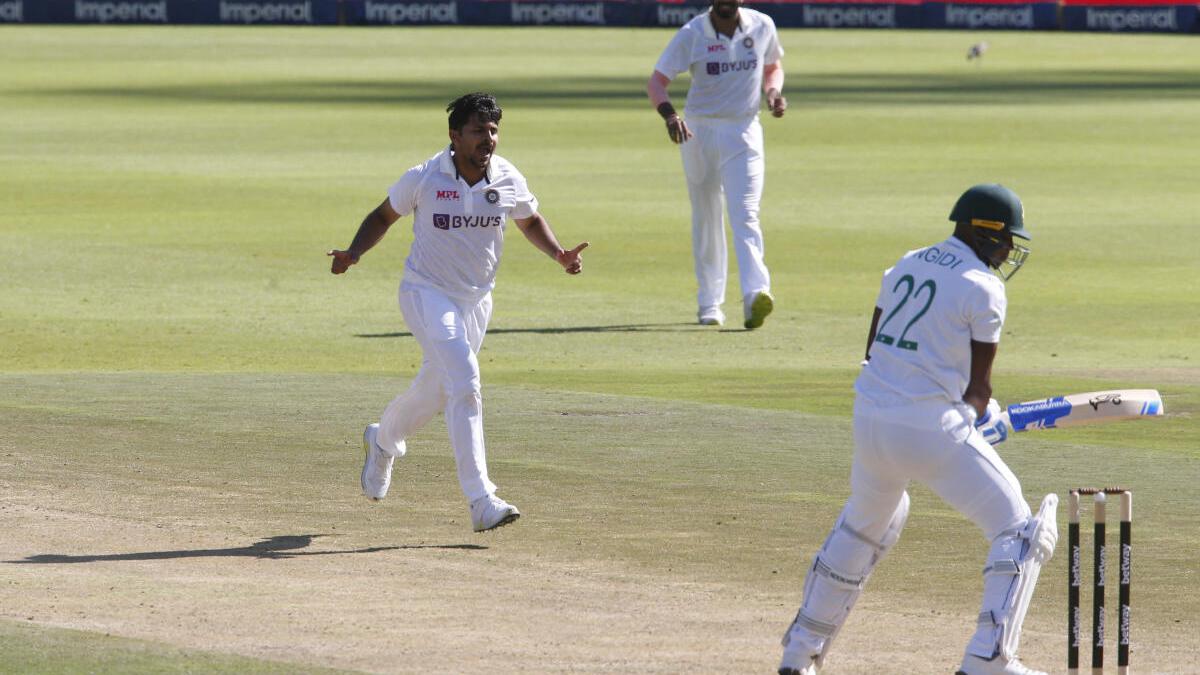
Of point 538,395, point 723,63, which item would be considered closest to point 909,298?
point 538,395

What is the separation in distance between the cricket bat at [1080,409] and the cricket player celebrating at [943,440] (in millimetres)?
230

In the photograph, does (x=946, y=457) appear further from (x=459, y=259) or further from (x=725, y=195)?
(x=725, y=195)

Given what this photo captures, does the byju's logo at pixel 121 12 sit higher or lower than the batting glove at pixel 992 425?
lower

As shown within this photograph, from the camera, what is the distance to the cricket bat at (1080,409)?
7137 mm

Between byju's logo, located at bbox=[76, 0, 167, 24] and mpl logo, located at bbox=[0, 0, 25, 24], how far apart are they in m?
1.40

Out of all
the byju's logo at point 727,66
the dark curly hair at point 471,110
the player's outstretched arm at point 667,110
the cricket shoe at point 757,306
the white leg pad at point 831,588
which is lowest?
the cricket shoe at point 757,306

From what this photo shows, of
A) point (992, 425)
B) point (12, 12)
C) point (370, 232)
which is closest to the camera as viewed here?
point (992, 425)

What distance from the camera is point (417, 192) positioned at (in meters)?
9.12

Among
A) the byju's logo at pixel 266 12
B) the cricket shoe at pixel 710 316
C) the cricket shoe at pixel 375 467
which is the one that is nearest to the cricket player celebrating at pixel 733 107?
the cricket shoe at pixel 710 316

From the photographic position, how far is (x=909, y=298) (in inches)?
266

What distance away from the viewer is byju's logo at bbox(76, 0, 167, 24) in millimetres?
57875

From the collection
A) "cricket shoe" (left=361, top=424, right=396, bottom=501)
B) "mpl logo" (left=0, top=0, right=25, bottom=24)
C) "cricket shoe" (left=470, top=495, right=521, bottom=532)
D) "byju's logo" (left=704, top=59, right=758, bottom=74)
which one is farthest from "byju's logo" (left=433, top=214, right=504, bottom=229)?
"mpl logo" (left=0, top=0, right=25, bottom=24)

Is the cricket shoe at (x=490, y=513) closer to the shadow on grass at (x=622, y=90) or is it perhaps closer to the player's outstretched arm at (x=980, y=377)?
the player's outstretched arm at (x=980, y=377)

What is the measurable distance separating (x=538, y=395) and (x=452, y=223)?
4.01m
